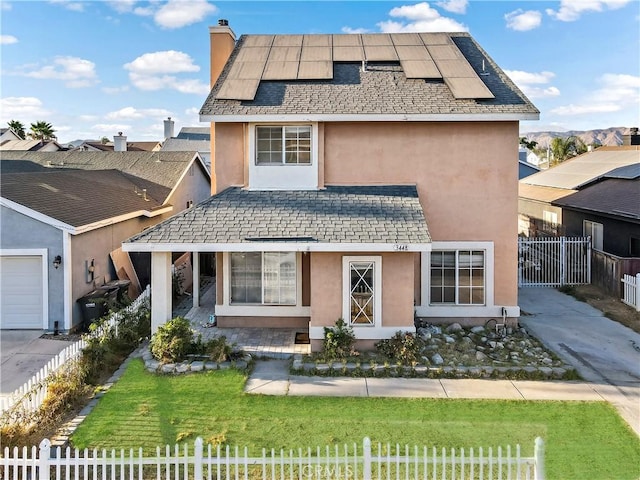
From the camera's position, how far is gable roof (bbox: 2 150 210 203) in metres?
24.6

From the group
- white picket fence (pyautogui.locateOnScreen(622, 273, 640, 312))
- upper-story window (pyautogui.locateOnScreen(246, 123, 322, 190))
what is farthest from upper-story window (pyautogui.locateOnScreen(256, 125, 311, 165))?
white picket fence (pyautogui.locateOnScreen(622, 273, 640, 312))

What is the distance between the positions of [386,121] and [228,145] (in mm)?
4663

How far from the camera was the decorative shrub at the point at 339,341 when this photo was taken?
11.0 m

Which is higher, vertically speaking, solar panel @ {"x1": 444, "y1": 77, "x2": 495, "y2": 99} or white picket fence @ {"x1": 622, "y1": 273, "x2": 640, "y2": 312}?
solar panel @ {"x1": 444, "y1": 77, "x2": 495, "y2": 99}

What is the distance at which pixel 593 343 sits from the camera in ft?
41.0

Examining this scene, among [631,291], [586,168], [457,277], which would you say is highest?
[586,168]

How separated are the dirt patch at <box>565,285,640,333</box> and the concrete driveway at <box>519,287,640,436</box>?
0.30m

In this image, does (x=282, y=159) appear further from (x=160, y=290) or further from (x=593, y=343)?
(x=593, y=343)

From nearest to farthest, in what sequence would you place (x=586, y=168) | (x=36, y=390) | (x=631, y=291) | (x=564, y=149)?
(x=36, y=390), (x=631, y=291), (x=586, y=168), (x=564, y=149)

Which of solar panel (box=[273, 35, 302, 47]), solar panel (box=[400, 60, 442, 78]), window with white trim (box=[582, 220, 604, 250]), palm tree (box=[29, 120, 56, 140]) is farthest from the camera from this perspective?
palm tree (box=[29, 120, 56, 140])

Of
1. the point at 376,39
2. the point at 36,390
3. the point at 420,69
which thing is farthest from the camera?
the point at 376,39

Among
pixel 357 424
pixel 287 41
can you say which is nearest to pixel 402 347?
pixel 357 424

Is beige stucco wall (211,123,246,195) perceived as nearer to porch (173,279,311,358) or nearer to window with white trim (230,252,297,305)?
window with white trim (230,252,297,305)

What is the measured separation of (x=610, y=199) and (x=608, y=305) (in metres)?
5.88
